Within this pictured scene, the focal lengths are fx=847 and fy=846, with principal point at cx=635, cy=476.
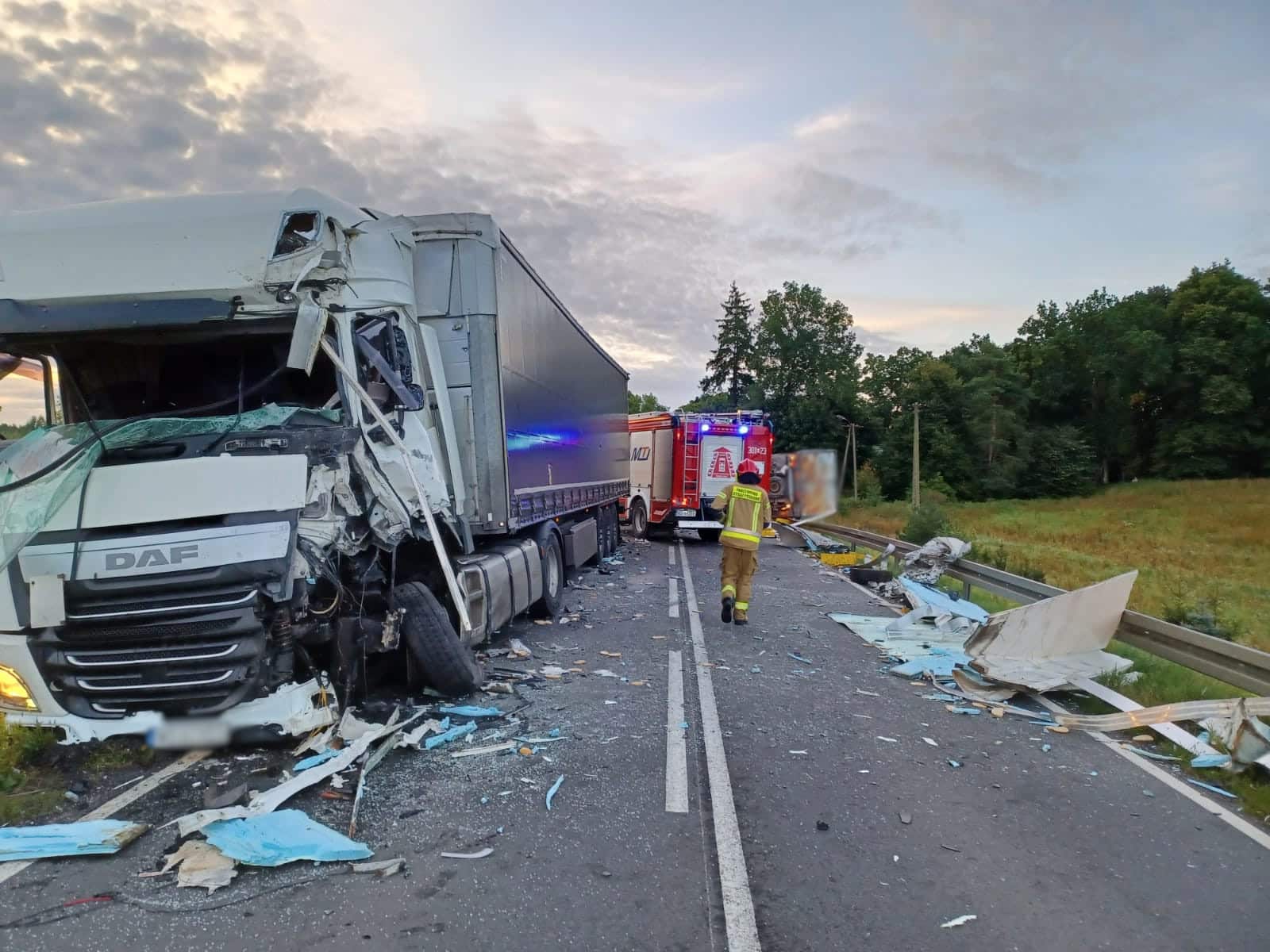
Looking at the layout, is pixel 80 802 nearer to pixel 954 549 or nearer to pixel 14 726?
pixel 14 726

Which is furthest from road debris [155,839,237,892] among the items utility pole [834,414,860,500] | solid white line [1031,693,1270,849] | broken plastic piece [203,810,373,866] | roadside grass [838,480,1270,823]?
utility pole [834,414,860,500]

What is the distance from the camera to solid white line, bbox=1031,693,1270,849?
4156mm

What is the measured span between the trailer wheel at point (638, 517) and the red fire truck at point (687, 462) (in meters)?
0.02

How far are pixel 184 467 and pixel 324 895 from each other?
223cm

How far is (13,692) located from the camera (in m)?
4.20

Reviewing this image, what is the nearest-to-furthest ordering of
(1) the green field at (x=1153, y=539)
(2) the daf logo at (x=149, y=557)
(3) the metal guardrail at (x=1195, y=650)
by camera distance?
(2) the daf logo at (x=149, y=557), (3) the metal guardrail at (x=1195, y=650), (1) the green field at (x=1153, y=539)

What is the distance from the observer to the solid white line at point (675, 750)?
4.39 m

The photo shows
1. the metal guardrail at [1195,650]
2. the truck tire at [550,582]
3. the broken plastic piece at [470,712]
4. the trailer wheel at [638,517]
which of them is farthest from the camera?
the trailer wheel at [638,517]

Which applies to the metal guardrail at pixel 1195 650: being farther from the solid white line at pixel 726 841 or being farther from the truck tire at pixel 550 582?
the truck tire at pixel 550 582

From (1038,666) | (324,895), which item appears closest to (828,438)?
(1038,666)

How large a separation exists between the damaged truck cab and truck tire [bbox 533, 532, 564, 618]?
7.60 ft

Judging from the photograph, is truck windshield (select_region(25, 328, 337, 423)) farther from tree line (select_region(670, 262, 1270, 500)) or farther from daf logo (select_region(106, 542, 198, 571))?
tree line (select_region(670, 262, 1270, 500))

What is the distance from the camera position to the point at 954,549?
11.6 metres

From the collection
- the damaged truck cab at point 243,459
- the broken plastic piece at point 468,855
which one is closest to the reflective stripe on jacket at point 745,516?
the damaged truck cab at point 243,459
